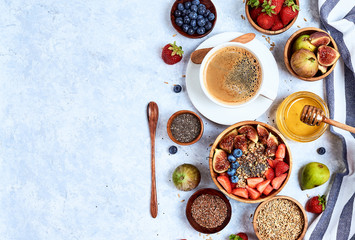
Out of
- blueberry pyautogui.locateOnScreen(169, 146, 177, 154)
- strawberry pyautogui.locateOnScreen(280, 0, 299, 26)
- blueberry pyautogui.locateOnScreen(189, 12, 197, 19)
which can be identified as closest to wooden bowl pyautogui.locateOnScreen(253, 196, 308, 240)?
blueberry pyautogui.locateOnScreen(169, 146, 177, 154)

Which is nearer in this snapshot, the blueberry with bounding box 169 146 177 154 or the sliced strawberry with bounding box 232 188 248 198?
the sliced strawberry with bounding box 232 188 248 198

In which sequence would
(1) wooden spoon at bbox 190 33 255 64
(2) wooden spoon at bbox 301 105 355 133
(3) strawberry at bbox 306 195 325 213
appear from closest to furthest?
(2) wooden spoon at bbox 301 105 355 133 < (1) wooden spoon at bbox 190 33 255 64 < (3) strawberry at bbox 306 195 325 213

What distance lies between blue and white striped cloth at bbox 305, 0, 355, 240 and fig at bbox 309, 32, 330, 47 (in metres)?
0.14

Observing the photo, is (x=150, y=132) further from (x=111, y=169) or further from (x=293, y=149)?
(x=293, y=149)

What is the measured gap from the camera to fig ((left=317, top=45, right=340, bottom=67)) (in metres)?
2.09

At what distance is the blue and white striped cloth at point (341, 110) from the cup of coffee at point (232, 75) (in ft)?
1.72

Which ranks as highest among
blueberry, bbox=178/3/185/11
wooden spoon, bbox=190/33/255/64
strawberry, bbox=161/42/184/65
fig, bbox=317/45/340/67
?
fig, bbox=317/45/340/67

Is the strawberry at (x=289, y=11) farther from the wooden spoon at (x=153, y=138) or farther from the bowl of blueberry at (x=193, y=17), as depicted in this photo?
the wooden spoon at (x=153, y=138)

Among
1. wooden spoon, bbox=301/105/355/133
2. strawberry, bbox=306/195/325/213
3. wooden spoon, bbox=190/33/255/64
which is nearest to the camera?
wooden spoon, bbox=301/105/355/133

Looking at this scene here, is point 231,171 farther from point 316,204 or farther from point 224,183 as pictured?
point 316,204

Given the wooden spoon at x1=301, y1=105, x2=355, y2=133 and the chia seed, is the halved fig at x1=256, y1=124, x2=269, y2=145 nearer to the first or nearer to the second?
the wooden spoon at x1=301, y1=105, x2=355, y2=133

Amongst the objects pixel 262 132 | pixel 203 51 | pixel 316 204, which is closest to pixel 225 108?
pixel 262 132

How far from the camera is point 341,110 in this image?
87.8 inches

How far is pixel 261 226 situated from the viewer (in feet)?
7.09
